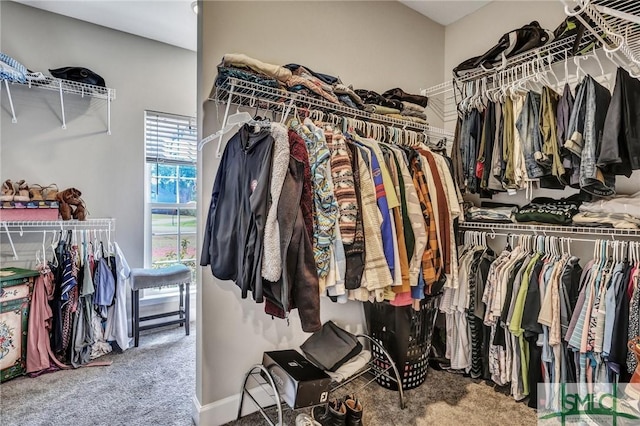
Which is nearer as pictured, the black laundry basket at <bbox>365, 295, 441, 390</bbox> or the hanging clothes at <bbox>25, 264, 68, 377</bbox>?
the black laundry basket at <bbox>365, 295, 441, 390</bbox>

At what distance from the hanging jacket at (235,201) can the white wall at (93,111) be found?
193 centimetres

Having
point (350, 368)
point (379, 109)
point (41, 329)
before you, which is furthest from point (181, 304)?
point (379, 109)

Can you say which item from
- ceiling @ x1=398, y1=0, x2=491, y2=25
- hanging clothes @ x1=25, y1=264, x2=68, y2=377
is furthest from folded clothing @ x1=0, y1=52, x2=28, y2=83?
ceiling @ x1=398, y1=0, x2=491, y2=25

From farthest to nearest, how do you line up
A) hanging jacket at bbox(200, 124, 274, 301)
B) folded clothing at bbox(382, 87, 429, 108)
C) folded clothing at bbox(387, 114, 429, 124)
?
folded clothing at bbox(382, 87, 429, 108), folded clothing at bbox(387, 114, 429, 124), hanging jacket at bbox(200, 124, 274, 301)

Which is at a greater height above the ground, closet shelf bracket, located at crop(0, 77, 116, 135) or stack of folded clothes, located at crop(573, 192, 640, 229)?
closet shelf bracket, located at crop(0, 77, 116, 135)

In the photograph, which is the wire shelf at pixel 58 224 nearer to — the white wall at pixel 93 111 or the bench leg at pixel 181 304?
the white wall at pixel 93 111

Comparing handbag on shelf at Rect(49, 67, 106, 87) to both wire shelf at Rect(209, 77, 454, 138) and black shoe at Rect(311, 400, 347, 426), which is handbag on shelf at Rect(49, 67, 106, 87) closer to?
wire shelf at Rect(209, 77, 454, 138)

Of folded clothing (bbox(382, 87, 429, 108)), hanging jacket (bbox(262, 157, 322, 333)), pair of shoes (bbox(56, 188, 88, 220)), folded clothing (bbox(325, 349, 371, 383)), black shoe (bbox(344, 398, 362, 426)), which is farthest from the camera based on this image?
pair of shoes (bbox(56, 188, 88, 220))

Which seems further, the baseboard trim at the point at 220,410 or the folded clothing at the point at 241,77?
the baseboard trim at the point at 220,410

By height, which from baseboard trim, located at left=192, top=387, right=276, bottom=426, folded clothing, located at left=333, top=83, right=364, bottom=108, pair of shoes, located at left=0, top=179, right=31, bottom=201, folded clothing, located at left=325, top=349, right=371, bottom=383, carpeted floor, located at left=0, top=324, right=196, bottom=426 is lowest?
carpeted floor, located at left=0, top=324, right=196, bottom=426

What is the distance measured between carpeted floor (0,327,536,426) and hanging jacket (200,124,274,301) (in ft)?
3.21

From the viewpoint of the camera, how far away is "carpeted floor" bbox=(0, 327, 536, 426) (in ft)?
5.97

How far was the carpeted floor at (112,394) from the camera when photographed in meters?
1.84

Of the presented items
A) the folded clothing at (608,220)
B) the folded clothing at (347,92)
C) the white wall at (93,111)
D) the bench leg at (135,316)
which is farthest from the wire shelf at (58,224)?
the folded clothing at (608,220)
